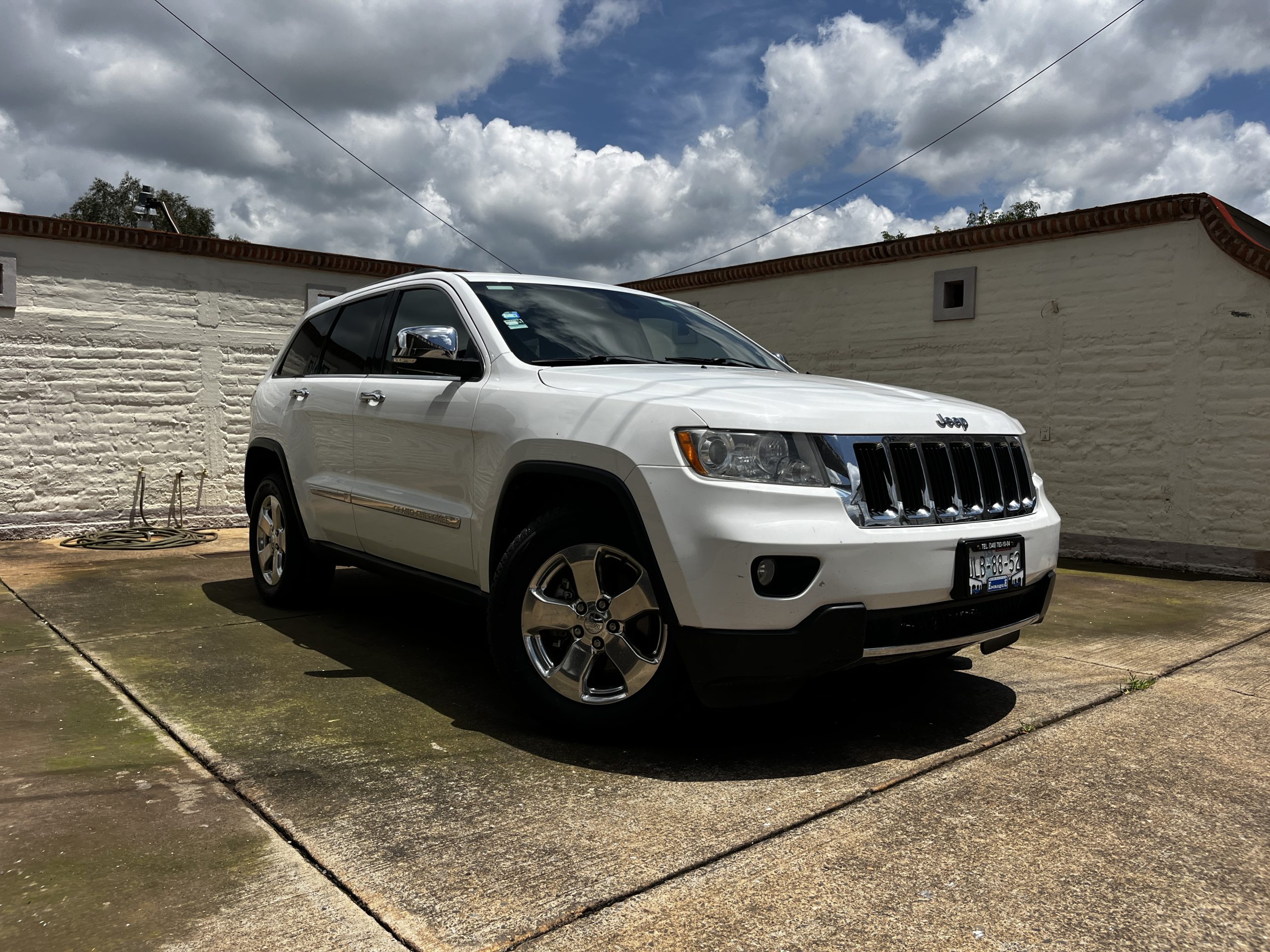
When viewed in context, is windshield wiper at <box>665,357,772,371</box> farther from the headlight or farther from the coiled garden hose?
the coiled garden hose

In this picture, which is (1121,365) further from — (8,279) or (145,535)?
(8,279)

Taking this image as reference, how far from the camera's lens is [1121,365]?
31.1 ft

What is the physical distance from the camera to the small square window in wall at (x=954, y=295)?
10.6 metres

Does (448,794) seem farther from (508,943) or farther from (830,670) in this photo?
(830,670)

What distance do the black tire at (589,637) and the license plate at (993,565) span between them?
40.3 inches

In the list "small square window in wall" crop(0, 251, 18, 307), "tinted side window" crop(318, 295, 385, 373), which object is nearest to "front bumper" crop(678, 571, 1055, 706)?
"tinted side window" crop(318, 295, 385, 373)

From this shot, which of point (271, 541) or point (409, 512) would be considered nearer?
point (409, 512)

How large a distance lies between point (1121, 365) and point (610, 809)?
8.35 meters

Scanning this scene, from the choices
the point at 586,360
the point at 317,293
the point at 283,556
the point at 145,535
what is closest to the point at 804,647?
the point at 586,360

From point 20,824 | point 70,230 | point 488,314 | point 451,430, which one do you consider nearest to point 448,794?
point 20,824

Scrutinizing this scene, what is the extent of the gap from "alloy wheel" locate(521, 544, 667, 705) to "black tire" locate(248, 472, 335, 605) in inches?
86.9

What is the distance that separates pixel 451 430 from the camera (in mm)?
4047

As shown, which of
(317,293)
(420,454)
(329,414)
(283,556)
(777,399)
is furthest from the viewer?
(317,293)

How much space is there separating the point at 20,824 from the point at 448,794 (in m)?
1.17
